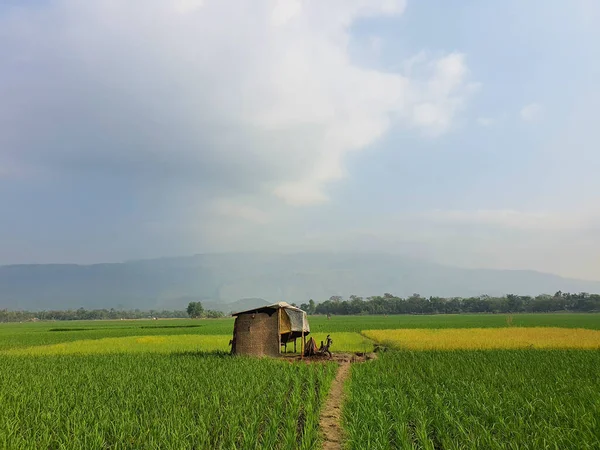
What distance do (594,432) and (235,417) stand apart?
694 cm

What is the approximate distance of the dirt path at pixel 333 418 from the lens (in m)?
7.94

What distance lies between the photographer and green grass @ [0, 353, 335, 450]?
23.2 ft

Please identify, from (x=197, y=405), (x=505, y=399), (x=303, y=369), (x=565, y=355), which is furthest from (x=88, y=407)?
(x=565, y=355)

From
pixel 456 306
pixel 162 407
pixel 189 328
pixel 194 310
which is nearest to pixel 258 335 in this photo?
pixel 162 407

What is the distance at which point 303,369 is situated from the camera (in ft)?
50.0

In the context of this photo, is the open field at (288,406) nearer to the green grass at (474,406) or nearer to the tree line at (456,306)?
the green grass at (474,406)

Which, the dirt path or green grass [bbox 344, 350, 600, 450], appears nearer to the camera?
green grass [bbox 344, 350, 600, 450]

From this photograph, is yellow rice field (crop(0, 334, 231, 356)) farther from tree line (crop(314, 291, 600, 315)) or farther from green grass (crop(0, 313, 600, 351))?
tree line (crop(314, 291, 600, 315))

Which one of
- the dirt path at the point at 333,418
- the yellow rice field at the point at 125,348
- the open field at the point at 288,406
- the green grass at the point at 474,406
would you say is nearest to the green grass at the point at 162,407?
the open field at the point at 288,406

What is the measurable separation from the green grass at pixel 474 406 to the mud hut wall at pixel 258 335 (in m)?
4.82

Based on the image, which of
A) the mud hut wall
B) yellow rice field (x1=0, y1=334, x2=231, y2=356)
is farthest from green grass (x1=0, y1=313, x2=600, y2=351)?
the mud hut wall

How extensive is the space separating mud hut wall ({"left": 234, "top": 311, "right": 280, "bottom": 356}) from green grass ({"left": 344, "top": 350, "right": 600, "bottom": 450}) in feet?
15.8

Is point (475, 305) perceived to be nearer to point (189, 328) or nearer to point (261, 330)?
point (189, 328)

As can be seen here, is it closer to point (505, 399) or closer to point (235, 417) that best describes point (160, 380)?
point (235, 417)
